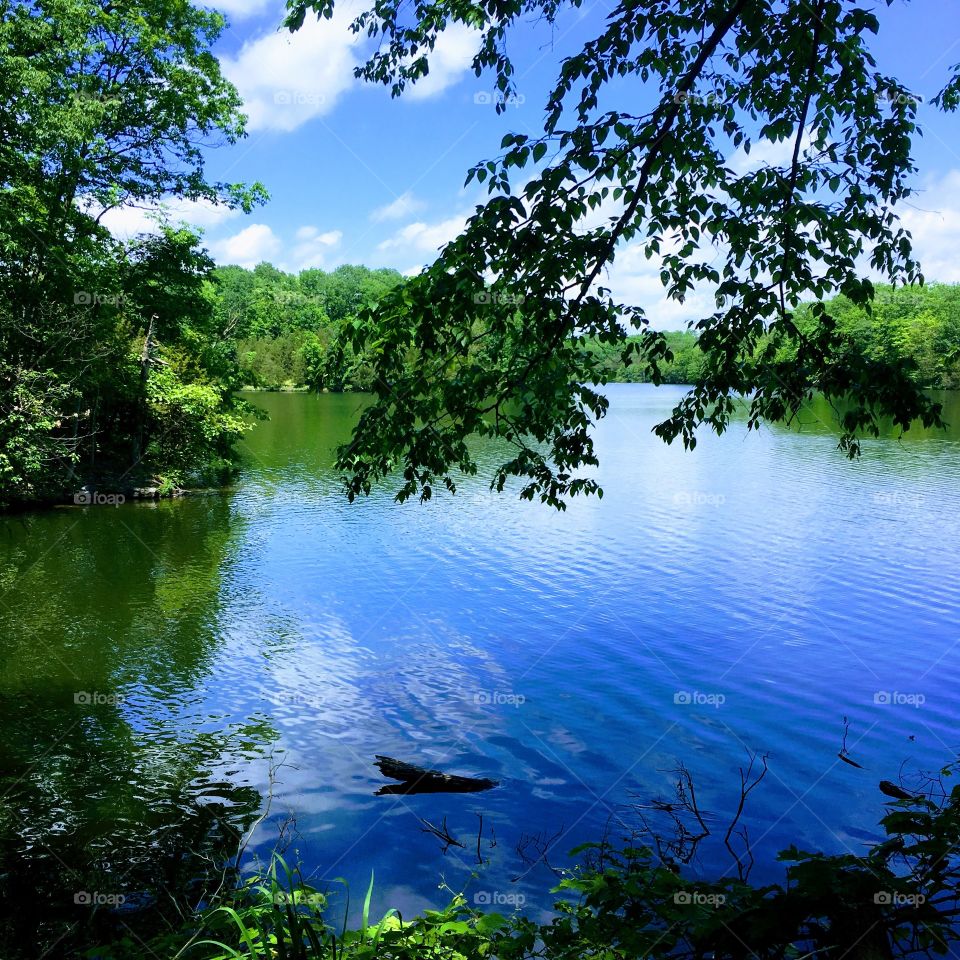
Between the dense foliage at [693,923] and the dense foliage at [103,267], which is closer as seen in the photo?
the dense foliage at [693,923]

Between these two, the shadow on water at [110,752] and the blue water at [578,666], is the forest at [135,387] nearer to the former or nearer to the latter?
the shadow on water at [110,752]

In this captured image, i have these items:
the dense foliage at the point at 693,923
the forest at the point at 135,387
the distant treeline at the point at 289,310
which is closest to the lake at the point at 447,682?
the dense foliage at the point at 693,923

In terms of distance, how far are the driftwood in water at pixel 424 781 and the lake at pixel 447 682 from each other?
0.16m

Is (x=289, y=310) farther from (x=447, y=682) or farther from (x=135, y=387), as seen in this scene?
(x=447, y=682)

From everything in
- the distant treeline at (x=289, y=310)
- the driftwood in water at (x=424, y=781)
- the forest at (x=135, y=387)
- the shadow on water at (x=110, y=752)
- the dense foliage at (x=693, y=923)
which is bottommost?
the driftwood in water at (x=424, y=781)

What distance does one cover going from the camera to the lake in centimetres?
714

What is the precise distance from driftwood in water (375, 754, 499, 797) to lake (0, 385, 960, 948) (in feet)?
0.51

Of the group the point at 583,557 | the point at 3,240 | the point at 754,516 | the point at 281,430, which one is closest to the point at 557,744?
the point at 583,557

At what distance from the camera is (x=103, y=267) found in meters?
21.2

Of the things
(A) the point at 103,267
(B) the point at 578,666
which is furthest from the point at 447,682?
(A) the point at 103,267

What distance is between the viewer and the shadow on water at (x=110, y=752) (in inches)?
233

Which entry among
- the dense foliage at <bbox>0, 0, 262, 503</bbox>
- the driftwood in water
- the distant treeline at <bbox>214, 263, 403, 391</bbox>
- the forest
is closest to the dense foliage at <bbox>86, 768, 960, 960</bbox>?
the driftwood in water

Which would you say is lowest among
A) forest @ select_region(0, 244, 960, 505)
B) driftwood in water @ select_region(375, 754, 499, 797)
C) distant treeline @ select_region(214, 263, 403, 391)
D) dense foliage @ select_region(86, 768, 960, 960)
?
driftwood in water @ select_region(375, 754, 499, 797)

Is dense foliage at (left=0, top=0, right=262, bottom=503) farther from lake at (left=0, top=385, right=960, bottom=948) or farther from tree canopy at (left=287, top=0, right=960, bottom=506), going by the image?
tree canopy at (left=287, top=0, right=960, bottom=506)
